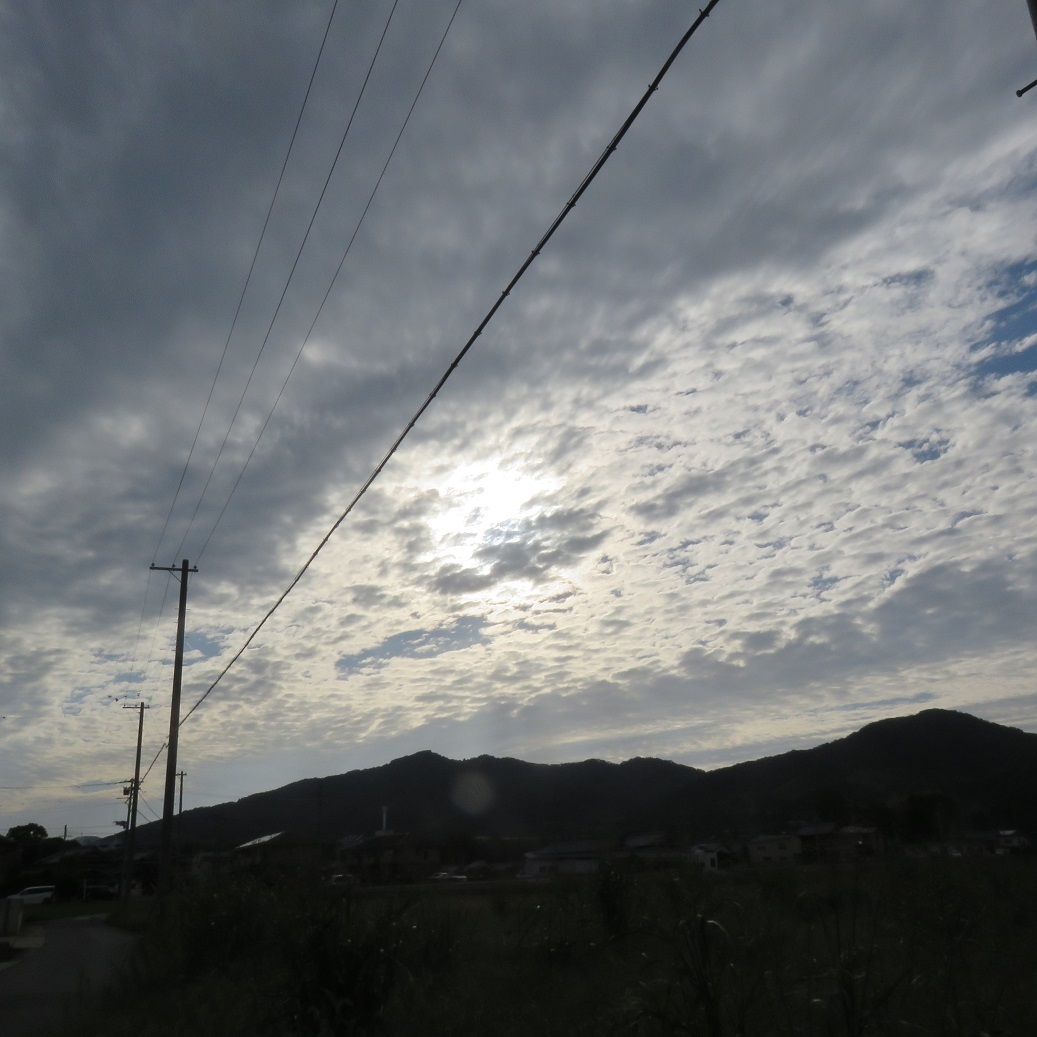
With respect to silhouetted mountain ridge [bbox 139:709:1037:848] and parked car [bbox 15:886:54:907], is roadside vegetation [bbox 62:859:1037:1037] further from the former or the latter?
parked car [bbox 15:886:54:907]

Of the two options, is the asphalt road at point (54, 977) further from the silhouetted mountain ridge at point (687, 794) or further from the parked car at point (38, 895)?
the parked car at point (38, 895)

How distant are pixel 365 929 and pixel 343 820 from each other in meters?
111

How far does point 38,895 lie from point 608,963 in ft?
203

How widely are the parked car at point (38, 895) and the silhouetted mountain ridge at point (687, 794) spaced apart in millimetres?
11468

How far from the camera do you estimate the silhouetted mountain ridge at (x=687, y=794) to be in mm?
62719

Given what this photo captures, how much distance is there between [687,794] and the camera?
327ft

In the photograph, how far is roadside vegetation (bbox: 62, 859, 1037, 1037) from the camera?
732 cm

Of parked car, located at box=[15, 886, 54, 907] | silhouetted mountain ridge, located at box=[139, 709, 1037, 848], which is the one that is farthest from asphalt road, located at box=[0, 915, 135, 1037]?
parked car, located at box=[15, 886, 54, 907]

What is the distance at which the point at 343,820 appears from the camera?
114m

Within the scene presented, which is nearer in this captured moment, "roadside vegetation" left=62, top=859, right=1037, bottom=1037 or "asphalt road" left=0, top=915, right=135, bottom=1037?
"roadside vegetation" left=62, top=859, right=1037, bottom=1037

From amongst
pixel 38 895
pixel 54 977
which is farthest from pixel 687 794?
pixel 54 977

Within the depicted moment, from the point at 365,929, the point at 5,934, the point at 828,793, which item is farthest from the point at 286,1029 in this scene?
the point at 828,793

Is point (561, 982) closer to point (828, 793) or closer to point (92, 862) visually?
point (828, 793)

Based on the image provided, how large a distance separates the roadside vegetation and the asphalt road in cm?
68
